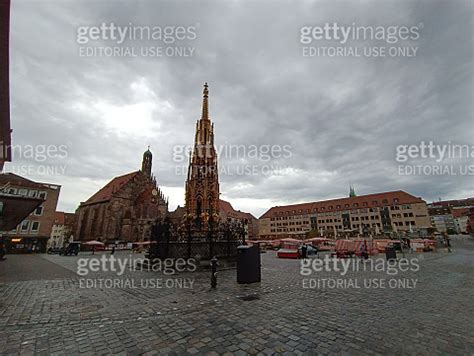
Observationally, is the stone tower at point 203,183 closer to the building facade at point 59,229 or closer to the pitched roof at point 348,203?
the pitched roof at point 348,203

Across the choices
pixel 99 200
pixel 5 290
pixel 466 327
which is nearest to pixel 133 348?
pixel 466 327

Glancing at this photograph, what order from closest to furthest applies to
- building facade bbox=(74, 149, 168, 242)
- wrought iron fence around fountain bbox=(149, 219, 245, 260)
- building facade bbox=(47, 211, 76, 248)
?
wrought iron fence around fountain bbox=(149, 219, 245, 260) < building facade bbox=(74, 149, 168, 242) < building facade bbox=(47, 211, 76, 248)

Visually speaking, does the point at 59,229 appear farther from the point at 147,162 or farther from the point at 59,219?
the point at 147,162

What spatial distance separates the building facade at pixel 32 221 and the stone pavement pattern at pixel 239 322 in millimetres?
37500

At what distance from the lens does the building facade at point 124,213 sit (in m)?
46.5

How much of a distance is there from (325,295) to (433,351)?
3562mm

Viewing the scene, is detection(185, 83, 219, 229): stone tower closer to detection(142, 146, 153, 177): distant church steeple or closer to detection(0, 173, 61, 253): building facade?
detection(0, 173, 61, 253): building facade

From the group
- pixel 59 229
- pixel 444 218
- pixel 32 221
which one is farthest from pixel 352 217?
pixel 59 229

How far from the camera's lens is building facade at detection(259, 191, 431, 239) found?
193 ft

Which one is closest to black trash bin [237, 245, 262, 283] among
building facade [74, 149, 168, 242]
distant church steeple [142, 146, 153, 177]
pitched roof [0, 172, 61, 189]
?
building facade [74, 149, 168, 242]

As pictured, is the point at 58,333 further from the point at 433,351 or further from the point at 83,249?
the point at 83,249

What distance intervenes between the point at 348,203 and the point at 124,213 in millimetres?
65873

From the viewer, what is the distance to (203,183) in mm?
16922

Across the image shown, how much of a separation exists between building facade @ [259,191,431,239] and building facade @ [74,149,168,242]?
35.7m
